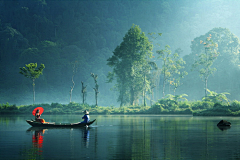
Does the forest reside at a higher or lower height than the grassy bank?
higher

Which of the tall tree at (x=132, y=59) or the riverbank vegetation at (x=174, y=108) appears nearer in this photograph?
the riverbank vegetation at (x=174, y=108)

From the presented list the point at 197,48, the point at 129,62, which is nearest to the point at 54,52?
the point at 197,48

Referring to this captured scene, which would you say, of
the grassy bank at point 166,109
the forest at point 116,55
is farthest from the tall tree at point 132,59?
the grassy bank at point 166,109

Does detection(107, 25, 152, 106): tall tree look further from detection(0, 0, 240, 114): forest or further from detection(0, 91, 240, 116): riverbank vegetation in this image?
detection(0, 91, 240, 116): riverbank vegetation

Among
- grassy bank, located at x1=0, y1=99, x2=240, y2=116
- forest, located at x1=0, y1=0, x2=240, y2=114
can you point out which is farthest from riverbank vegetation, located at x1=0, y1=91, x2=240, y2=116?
forest, located at x1=0, y1=0, x2=240, y2=114

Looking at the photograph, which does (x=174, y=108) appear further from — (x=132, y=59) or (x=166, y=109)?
(x=132, y=59)

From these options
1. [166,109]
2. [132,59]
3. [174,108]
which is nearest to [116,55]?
[132,59]

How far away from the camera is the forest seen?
84.7 meters

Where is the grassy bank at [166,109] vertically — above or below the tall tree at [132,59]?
below

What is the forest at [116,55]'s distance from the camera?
278ft

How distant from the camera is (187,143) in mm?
19078

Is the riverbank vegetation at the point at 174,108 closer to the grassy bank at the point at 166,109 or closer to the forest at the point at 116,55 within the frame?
the grassy bank at the point at 166,109

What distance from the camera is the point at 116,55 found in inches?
3317

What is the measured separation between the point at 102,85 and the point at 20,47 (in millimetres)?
40417
